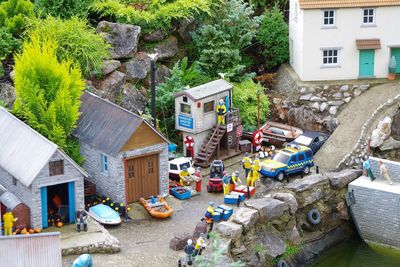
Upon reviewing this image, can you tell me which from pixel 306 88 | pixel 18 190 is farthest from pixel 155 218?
pixel 306 88

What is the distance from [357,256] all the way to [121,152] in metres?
11.7

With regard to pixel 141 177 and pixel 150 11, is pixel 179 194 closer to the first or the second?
pixel 141 177

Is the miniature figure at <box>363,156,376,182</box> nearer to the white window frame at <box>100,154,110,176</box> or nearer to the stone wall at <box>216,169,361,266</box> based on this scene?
the stone wall at <box>216,169,361,266</box>

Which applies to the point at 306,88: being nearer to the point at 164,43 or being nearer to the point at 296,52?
the point at 296,52

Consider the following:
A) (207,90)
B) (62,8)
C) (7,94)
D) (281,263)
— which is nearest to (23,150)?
(7,94)

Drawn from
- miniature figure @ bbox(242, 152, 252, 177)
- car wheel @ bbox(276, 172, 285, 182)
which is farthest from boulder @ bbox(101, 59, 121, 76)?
car wheel @ bbox(276, 172, 285, 182)

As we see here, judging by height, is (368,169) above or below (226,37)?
below

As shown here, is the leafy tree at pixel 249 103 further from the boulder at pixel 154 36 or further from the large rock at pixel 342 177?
the large rock at pixel 342 177

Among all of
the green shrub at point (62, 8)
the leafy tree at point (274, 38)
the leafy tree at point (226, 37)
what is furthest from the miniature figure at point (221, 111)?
the green shrub at point (62, 8)

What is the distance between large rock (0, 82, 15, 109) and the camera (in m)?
41.8

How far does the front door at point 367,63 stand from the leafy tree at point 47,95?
1627cm

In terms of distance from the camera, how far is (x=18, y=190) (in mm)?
35500

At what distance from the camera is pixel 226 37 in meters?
47.0

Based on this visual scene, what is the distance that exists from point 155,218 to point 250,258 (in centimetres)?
431
